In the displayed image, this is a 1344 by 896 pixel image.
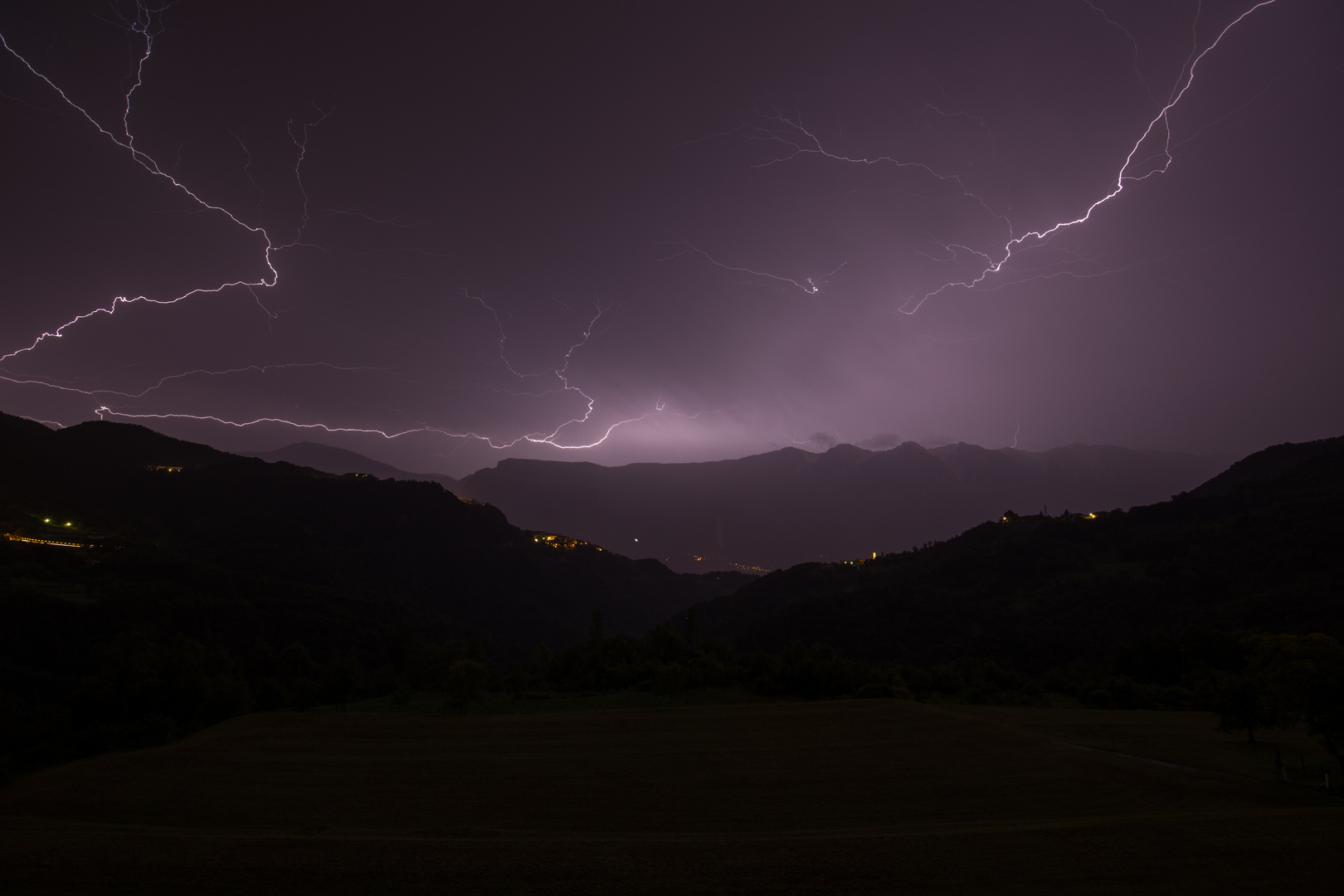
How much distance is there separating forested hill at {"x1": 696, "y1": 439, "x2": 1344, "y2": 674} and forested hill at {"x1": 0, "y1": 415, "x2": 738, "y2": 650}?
4055 centimetres

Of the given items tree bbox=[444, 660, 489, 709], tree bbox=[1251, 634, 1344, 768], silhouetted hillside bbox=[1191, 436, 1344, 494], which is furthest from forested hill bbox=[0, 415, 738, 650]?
silhouetted hillside bbox=[1191, 436, 1344, 494]

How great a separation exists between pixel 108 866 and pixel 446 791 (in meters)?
7.83

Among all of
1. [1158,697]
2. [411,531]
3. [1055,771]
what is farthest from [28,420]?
[1158,697]

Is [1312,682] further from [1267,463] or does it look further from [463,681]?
[1267,463]

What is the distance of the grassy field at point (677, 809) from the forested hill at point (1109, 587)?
1555 inches

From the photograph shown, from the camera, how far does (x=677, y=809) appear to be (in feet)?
49.2

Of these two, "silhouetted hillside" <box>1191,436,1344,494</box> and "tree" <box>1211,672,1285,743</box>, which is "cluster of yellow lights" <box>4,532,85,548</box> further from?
"silhouetted hillside" <box>1191,436,1344,494</box>

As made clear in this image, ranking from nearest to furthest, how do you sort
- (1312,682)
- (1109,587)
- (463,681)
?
(1312,682), (463,681), (1109,587)

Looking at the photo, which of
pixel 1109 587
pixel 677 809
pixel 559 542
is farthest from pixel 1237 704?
pixel 559 542

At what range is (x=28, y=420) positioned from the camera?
393 feet

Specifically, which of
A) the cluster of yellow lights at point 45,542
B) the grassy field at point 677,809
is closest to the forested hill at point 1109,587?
the grassy field at point 677,809

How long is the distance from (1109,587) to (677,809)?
7434cm

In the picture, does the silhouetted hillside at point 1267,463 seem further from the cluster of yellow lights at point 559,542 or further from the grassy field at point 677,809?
the cluster of yellow lights at point 559,542

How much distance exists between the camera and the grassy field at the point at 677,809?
9859 mm
